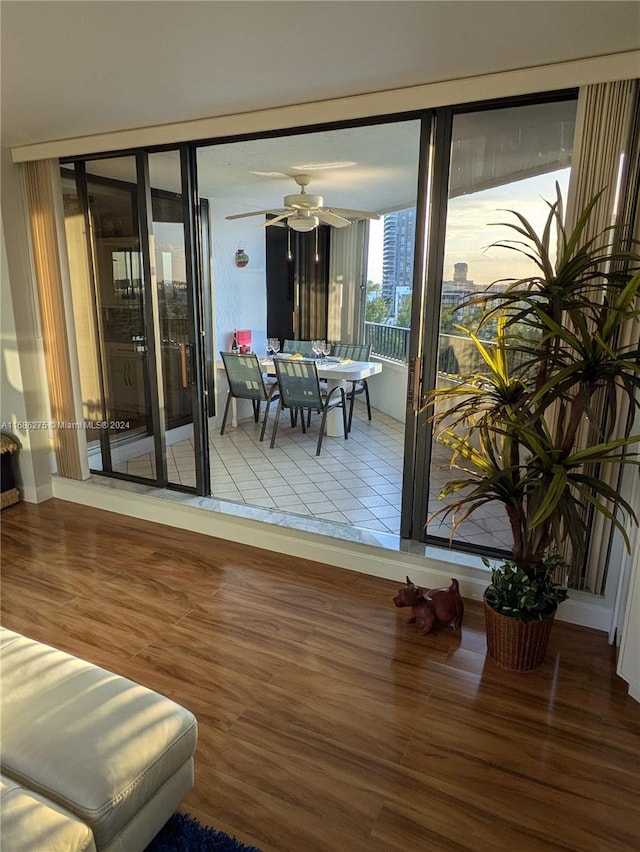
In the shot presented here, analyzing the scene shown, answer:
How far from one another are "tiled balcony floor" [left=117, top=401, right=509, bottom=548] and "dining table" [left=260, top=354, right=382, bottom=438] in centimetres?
18

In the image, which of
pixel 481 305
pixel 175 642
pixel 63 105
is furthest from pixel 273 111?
pixel 175 642

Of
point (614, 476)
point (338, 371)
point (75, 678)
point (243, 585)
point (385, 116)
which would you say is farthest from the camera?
point (338, 371)

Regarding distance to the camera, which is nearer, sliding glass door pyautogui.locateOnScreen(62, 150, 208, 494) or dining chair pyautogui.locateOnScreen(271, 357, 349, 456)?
sliding glass door pyautogui.locateOnScreen(62, 150, 208, 494)

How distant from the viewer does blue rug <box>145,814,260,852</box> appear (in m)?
1.51

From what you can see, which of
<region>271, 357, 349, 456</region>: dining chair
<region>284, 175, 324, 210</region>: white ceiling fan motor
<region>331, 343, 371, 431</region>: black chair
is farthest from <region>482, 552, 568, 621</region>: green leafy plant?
<region>331, 343, 371, 431</region>: black chair

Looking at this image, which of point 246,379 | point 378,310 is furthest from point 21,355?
point 378,310

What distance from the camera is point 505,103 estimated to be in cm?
242

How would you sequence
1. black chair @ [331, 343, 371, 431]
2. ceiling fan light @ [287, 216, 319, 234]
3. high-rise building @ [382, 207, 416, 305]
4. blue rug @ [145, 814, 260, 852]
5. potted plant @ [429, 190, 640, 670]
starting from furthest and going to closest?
high-rise building @ [382, 207, 416, 305]
black chair @ [331, 343, 371, 431]
ceiling fan light @ [287, 216, 319, 234]
potted plant @ [429, 190, 640, 670]
blue rug @ [145, 814, 260, 852]

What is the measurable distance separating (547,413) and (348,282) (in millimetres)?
5449

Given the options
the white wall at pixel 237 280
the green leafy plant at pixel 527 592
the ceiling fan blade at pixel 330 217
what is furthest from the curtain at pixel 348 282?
the green leafy plant at pixel 527 592

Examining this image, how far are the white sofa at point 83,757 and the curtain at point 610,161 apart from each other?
208 centimetres

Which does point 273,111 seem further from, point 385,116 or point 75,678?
point 75,678

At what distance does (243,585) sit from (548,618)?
1501mm

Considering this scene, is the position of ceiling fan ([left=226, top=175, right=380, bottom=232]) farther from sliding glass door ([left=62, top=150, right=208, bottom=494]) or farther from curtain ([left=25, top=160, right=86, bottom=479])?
curtain ([left=25, top=160, right=86, bottom=479])
